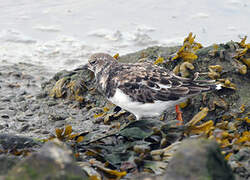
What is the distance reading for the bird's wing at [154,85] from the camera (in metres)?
3.35

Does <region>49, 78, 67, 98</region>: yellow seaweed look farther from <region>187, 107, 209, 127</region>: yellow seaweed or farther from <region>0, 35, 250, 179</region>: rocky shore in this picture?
<region>187, 107, 209, 127</region>: yellow seaweed

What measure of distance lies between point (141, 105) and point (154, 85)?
0.74 ft

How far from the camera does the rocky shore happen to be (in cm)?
177

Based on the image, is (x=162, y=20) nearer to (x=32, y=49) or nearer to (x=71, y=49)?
(x=71, y=49)

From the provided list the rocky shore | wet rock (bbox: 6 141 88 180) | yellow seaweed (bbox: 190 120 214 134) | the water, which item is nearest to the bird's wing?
the rocky shore

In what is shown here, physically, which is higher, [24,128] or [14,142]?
[14,142]

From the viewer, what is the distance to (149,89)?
340 centimetres

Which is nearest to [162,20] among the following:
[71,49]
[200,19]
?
[200,19]

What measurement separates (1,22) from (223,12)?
483 centimetres

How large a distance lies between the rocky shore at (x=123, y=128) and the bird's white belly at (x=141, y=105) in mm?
140

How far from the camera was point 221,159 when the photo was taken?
183 cm

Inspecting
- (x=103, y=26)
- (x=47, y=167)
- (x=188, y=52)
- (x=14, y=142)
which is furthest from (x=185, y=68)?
(x=103, y=26)

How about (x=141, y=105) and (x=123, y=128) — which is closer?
(x=123, y=128)

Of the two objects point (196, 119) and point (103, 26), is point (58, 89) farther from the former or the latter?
point (103, 26)
